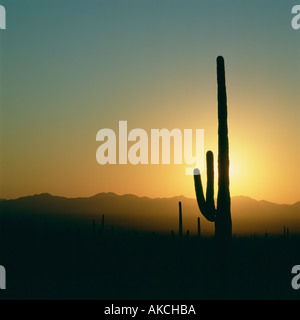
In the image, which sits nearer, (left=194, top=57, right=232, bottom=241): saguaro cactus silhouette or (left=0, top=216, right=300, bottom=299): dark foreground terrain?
(left=194, top=57, right=232, bottom=241): saguaro cactus silhouette

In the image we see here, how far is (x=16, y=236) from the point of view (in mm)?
52188

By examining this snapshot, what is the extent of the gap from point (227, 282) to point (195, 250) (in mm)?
27193

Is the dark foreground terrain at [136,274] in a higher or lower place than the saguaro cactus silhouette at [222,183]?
lower

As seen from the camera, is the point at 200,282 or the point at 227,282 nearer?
the point at 227,282

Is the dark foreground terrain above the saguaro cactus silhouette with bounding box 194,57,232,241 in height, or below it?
below

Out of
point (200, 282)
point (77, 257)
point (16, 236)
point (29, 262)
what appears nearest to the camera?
point (200, 282)

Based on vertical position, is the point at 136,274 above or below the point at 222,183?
below

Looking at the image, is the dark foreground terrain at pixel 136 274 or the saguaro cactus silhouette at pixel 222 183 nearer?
the saguaro cactus silhouette at pixel 222 183

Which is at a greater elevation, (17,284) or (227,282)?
(227,282)

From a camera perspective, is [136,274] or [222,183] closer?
[222,183]
